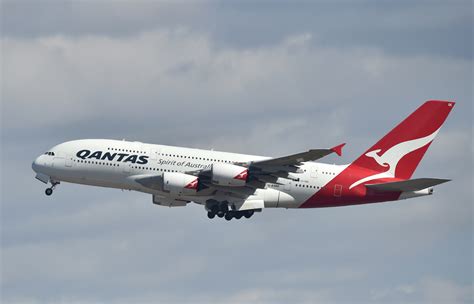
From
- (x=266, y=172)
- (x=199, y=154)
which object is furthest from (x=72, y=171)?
(x=266, y=172)

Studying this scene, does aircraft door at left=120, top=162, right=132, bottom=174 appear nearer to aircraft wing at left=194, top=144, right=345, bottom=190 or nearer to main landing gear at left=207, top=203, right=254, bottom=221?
aircraft wing at left=194, top=144, right=345, bottom=190

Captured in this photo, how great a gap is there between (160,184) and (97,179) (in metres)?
4.36

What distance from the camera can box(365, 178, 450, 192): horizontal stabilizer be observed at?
71375 millimetres

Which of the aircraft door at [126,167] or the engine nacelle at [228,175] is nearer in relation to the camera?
the engine nacelle at [228,175]

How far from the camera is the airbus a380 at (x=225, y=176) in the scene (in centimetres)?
7069

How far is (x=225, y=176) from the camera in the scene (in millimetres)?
69875

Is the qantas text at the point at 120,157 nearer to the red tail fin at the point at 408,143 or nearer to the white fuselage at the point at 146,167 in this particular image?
the white fuselage at the point at 146,167

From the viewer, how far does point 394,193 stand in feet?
242

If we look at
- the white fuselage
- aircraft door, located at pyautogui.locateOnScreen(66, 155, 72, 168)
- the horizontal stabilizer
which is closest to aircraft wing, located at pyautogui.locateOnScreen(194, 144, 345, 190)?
the white fuselage

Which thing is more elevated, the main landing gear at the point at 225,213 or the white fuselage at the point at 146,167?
the white fuselage at the point at 146,167

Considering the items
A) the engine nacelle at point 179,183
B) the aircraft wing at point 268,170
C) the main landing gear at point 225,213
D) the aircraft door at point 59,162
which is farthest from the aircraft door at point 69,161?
the main landing gear at point 225,213

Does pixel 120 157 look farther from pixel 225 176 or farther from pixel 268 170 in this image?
pixel 268 170

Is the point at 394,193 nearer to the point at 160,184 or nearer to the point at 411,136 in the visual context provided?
the point at 411,136

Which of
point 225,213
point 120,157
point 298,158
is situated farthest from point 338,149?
point 120,157
